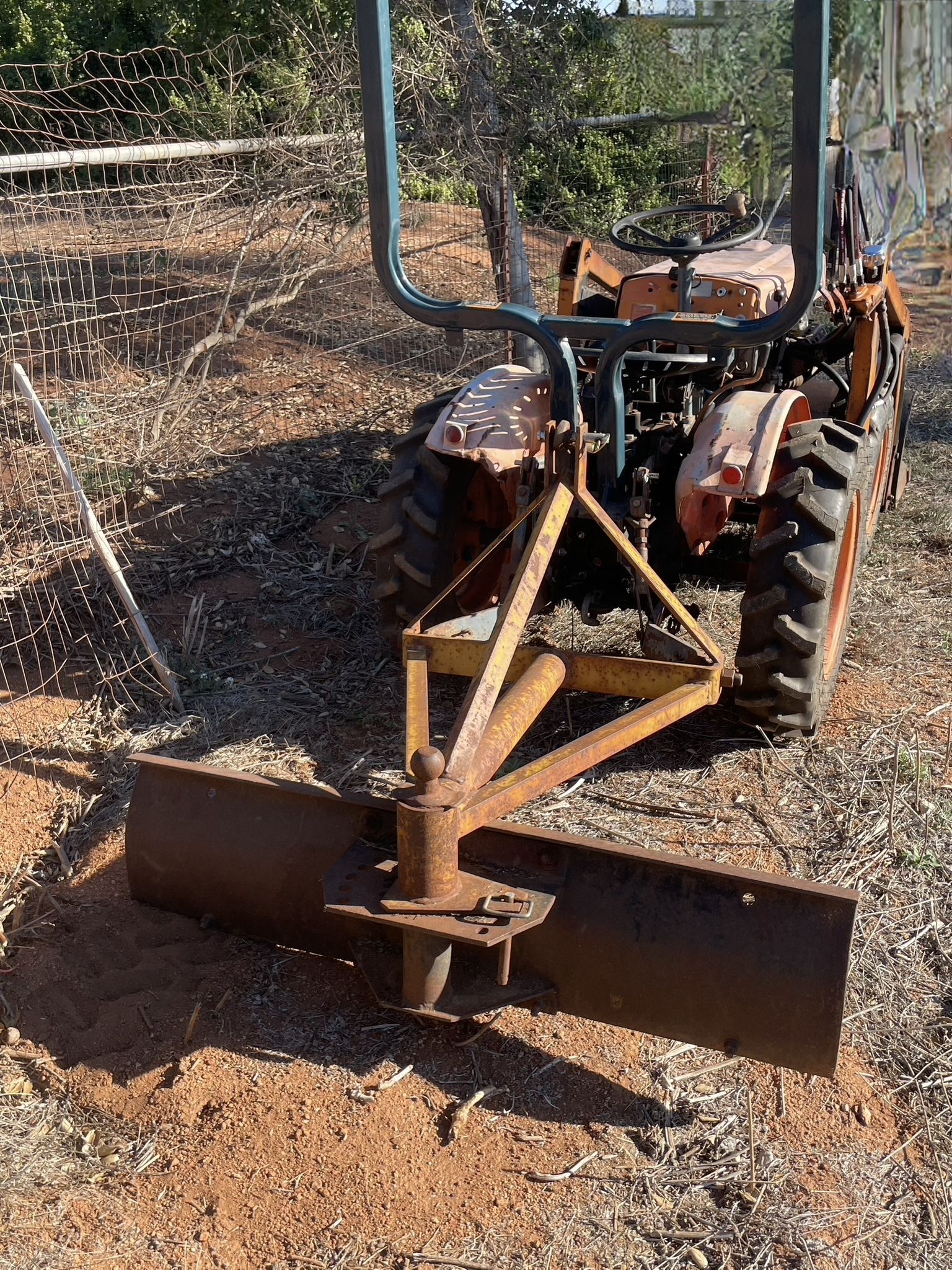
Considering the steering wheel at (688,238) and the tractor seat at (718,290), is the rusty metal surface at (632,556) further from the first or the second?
the tractor seat at (718,290)

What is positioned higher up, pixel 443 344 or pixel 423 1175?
pixel 443 344

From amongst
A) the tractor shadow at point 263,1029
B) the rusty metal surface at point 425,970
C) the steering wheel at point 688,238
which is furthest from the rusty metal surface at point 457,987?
the steering wheel at point 688,238

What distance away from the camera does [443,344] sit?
8148 millimetres

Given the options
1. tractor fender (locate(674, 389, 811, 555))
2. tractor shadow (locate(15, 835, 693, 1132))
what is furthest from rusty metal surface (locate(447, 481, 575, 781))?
tractor shadow (locate(15, 835, 693, 1132))

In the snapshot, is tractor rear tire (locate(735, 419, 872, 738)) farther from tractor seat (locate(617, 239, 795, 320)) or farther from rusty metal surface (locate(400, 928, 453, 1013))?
rusty metal surface (locate(400, 928, 453, 1013))

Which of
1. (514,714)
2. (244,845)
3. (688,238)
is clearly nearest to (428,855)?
(514,714)

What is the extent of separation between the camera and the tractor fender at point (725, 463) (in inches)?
142

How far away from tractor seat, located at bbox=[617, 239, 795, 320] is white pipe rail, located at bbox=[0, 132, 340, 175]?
2.06 meters

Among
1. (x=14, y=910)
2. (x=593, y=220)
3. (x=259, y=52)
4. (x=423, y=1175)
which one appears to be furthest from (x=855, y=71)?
(x=259, y=52)

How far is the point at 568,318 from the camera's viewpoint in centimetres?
339

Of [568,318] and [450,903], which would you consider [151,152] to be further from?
[450,903]

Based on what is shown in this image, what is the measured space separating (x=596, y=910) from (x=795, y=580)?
1436mm

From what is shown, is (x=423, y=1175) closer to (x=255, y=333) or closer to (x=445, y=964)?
(x=445, y=964)

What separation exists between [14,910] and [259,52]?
970 centimetres
